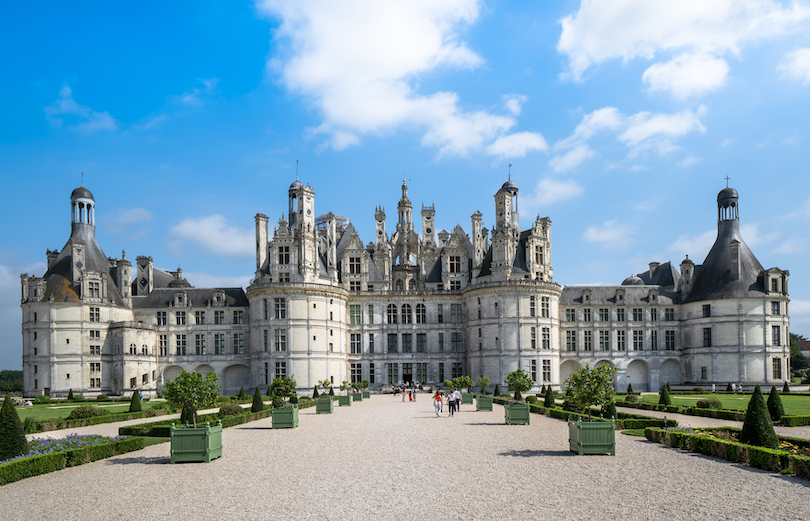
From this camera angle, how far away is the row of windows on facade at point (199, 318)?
73.3 meters

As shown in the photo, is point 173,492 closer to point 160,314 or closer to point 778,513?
point 778,513

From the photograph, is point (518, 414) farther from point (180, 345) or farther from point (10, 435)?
point (180, 345)

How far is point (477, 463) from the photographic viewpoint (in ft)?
67.7

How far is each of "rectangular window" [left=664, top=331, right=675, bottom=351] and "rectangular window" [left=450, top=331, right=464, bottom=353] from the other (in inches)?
940

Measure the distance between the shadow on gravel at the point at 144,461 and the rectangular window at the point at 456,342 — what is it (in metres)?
54.6

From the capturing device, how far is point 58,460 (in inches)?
801

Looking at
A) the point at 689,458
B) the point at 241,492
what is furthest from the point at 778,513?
the point at 241,492

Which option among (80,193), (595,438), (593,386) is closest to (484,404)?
(593,386)

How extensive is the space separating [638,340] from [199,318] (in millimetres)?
51052

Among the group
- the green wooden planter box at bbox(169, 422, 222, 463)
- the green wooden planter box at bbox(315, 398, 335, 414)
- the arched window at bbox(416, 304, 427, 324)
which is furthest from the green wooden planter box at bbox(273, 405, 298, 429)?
the arched window at bbox(416, 304, 427, 324)

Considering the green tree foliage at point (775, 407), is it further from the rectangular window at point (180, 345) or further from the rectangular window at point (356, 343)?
the rectangular window at point (180, 345)

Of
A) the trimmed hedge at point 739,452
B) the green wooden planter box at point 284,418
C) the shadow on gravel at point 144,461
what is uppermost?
the trimmed hedge at point 739,452

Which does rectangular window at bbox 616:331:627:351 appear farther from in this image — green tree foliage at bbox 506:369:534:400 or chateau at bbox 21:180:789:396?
green tree foliage at bbox 506:369:534:400

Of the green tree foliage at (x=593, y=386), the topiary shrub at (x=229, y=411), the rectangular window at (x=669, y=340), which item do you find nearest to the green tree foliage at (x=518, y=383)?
the topiary shrub at (x=229, y=411)
